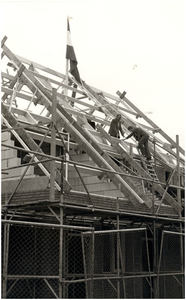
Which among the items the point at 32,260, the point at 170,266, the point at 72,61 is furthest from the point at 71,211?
the point at 72,61

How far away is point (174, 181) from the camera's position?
1798cm

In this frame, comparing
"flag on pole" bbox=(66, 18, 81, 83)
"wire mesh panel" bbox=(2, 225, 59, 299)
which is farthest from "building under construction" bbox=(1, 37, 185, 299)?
"flag on pole" bbox=(66, 18, 81, 83)

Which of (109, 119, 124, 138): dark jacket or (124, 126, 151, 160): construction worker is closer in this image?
(124, 126, 151, 160): construction worker

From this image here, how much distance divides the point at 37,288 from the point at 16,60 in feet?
24.2

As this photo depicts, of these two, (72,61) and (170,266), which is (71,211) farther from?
(72,61)

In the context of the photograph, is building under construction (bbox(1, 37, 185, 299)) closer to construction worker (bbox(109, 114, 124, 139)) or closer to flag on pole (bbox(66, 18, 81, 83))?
construction worker (bbox(109, 114, 124, 139))

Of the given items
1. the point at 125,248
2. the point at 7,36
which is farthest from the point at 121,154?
the point at 7,36

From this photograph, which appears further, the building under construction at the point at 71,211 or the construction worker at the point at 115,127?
the construction worker at the point at 115,127

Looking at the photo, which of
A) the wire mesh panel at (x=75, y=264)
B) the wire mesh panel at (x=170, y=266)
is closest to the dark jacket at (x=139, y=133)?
the wire mesh panel at (x=170, y=266)

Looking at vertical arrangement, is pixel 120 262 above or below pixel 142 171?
below

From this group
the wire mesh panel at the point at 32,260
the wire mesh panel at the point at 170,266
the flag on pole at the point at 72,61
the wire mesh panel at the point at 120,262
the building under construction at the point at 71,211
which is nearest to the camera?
the building under construction at the point at 71,211

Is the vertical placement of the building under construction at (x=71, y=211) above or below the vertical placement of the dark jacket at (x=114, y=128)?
below

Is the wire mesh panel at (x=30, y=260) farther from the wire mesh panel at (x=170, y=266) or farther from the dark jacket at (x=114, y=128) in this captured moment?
the dark jacket at (x=114, y=128)

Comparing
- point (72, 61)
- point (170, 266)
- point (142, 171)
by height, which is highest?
point (72, 61)
